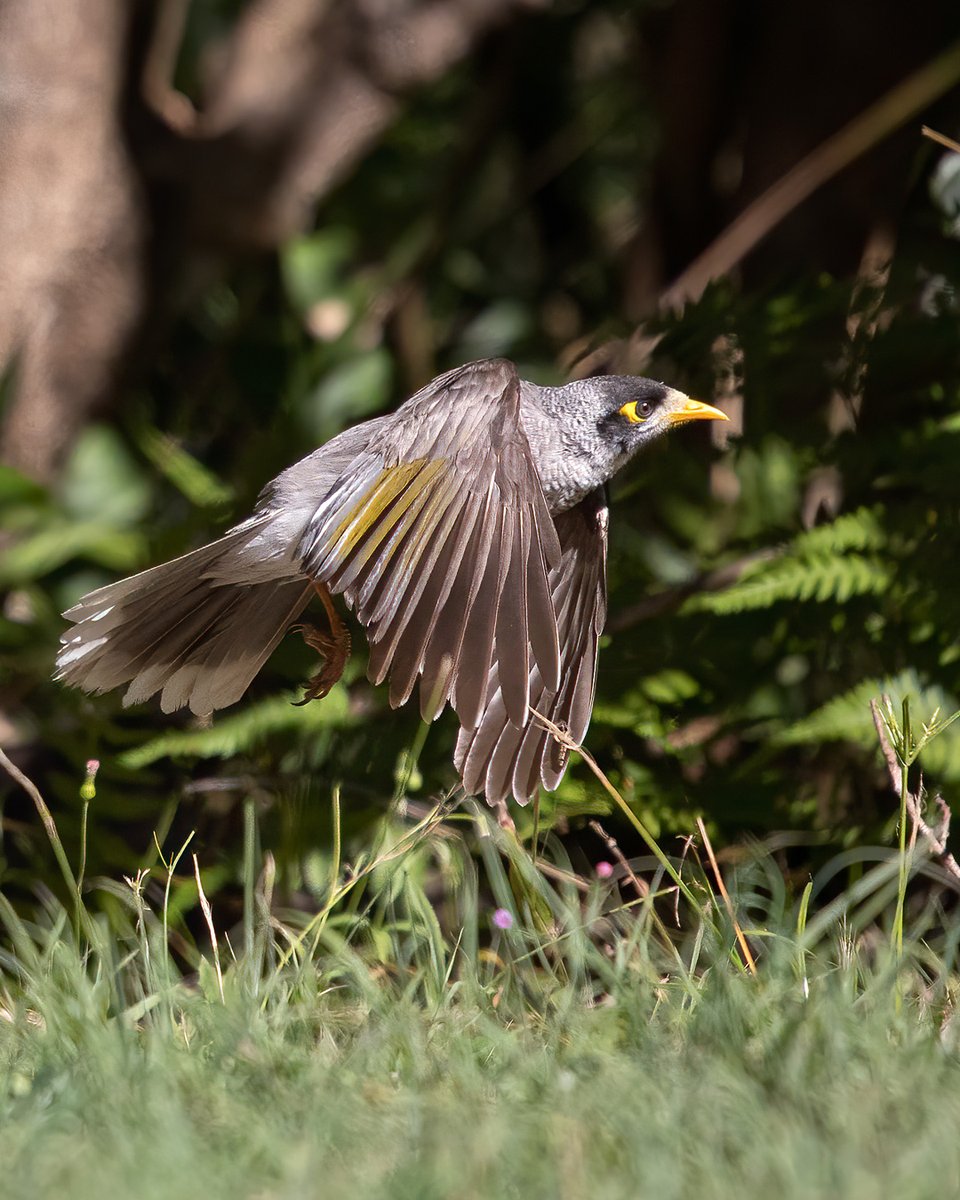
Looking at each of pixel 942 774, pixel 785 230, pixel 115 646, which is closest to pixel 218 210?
pixel 785 230

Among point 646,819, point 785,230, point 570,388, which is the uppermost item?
point 785,230

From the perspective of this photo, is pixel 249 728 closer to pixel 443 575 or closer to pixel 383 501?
pixel 383 501

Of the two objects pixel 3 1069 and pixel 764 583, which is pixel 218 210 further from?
pixel 3 1069

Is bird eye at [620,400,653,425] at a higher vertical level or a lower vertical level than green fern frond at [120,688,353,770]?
higher

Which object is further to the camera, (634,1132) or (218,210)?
(218,210)

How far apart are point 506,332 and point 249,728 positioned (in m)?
2.95

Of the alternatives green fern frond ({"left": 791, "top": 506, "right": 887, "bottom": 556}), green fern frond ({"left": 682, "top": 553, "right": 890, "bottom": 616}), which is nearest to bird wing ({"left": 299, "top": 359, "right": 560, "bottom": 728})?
green fern frond ({"left": 682, "top": 553, "right": 890, "bottom": 616})

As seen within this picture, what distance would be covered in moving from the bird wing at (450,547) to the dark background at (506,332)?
1.35 feet

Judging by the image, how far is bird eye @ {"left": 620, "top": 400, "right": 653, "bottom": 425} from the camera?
3.87 meters

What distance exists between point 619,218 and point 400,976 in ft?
19.5

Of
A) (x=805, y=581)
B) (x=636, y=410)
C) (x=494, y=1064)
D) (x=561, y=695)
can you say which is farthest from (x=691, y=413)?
(x=494, y=1064)

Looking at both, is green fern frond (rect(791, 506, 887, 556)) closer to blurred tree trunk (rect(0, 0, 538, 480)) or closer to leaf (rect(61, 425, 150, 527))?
leaf (rect(61, 425, 150, 527))

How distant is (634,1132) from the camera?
6.07 feet

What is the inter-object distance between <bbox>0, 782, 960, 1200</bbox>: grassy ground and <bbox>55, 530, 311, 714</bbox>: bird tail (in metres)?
0.68
